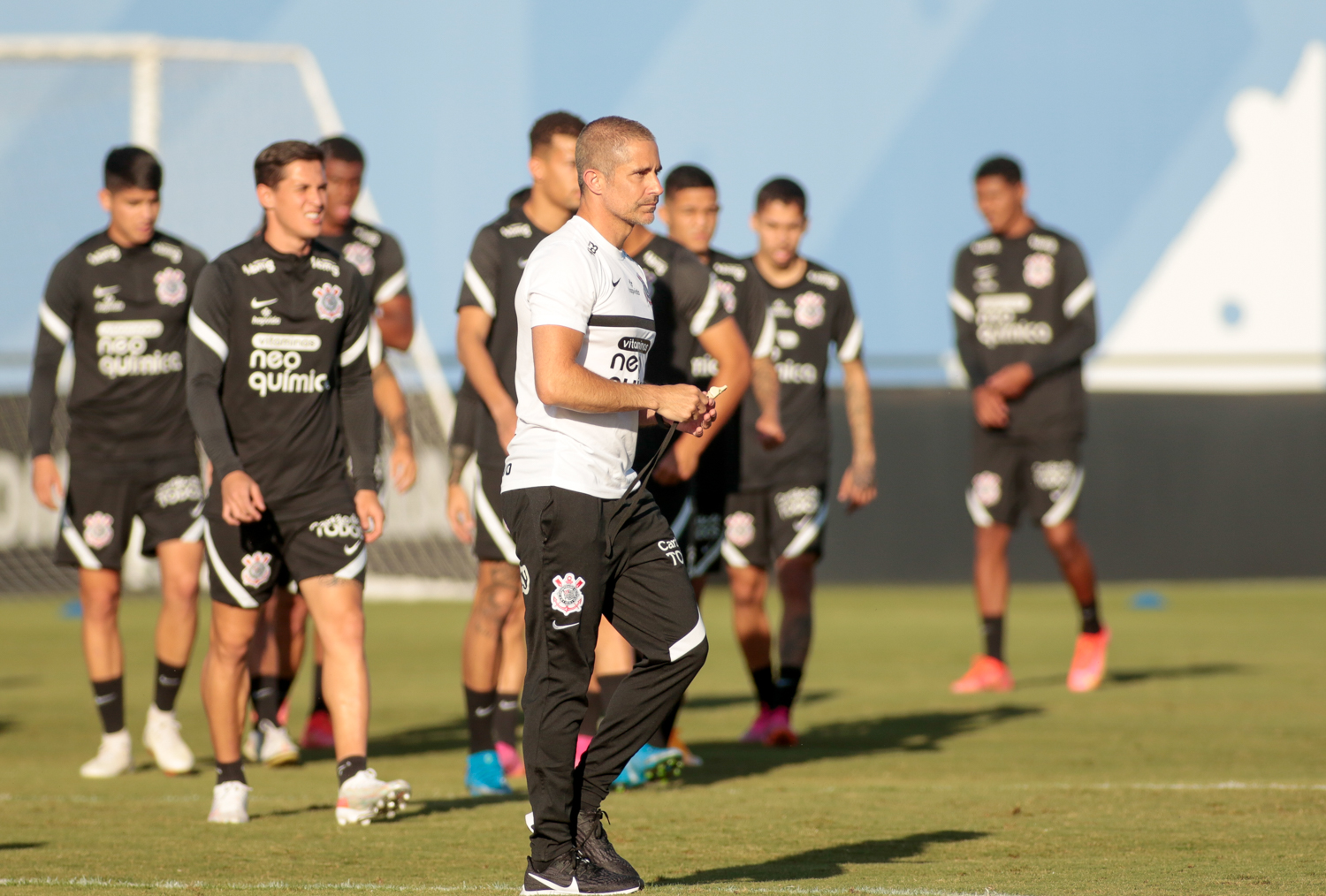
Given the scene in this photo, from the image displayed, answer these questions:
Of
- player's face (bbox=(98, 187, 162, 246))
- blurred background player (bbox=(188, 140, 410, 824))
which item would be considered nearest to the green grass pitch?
blurred background player (bbox=(188, 140, 410, 824))

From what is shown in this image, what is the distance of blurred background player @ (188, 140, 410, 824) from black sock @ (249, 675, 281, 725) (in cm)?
158

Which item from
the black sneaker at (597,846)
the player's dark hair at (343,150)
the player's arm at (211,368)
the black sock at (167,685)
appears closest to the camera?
the black sneaker at (597,846)

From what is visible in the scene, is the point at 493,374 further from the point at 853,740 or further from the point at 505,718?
the point at 853,740

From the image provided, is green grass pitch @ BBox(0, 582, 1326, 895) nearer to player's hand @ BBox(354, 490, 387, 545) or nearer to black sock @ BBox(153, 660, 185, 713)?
black sock @ BBox(153, 660, 185, 713)

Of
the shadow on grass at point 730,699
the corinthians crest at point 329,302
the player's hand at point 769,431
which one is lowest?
the shadow on grass at point 730,699

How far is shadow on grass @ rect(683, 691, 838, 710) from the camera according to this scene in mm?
9359

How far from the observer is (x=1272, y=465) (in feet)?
53.9

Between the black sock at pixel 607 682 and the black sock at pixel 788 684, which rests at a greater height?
the black sock at pixel 607 682

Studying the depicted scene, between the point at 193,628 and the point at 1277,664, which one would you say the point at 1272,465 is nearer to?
the point at 1277,664

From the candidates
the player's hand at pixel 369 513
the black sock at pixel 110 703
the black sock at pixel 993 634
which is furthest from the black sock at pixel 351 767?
the black sock at pixel 993 634

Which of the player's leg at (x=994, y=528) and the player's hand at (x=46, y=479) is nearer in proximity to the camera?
the player's hand at (x=46, y=479)

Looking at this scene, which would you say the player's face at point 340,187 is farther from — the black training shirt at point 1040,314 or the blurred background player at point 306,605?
the black training shirt at point 1040,314

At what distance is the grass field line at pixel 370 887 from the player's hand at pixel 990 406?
5725 millimetres

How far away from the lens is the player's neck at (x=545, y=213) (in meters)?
6.59
